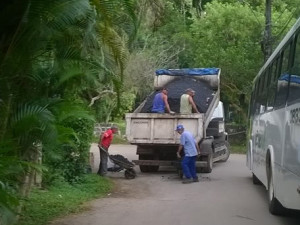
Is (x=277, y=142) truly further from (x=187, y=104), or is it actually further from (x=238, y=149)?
(x=238, y=149)

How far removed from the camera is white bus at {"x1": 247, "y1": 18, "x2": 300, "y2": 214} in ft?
24.1

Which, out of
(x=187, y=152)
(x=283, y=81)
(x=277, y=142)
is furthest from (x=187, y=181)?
(x=283, y=81)

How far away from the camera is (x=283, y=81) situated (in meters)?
9.02

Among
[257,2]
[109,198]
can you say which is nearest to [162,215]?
[109,198]

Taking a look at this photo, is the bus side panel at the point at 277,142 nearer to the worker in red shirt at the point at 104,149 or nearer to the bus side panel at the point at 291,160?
the bus side panel at the point at 291,160

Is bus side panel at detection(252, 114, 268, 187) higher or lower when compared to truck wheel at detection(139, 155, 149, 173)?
higher

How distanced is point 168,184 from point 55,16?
865 cm

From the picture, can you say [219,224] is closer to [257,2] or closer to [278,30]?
[278,30]

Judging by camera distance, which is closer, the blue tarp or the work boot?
the work boot

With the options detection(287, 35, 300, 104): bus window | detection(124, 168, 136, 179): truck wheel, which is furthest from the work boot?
detection(287, 35, 300, 104): bus window

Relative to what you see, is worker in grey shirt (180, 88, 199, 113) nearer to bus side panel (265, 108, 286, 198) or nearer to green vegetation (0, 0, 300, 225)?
green vegetation (0, 0, 300, 225)

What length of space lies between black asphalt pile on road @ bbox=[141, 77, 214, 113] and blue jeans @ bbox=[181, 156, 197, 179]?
2.40 meters

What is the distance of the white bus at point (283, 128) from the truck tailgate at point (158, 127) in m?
3.96

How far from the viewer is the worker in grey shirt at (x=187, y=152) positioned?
14.8 m
